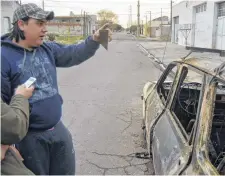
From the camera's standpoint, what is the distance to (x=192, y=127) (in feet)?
9.77

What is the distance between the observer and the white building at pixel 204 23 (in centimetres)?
2152

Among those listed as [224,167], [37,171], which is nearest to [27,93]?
[37,171]

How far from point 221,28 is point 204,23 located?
3.70m

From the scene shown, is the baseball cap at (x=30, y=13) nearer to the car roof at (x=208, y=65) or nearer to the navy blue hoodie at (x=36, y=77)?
the navy blue hoodie at (x=36, y=77)

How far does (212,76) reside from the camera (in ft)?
7.70

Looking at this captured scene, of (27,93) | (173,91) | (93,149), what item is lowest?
(93,149)

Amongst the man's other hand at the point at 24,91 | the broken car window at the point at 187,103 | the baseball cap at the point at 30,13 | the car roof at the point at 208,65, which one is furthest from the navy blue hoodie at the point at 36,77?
the broken car window at the point at 187,103

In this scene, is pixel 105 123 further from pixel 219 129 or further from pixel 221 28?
pixel 221 28

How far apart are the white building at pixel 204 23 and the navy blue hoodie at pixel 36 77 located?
1794 cm

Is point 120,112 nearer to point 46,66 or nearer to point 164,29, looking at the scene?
point 46,66

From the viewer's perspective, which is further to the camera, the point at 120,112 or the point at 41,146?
the point at 120,112

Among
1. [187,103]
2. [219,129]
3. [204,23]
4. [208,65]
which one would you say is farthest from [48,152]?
[204,23]

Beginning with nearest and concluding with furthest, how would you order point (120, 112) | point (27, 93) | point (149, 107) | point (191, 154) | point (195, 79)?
point (27, 93) → point (191, 154) → point (149, 107) → point (195, 79) → point (120, 112)

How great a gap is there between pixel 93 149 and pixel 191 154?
255 centimetres
